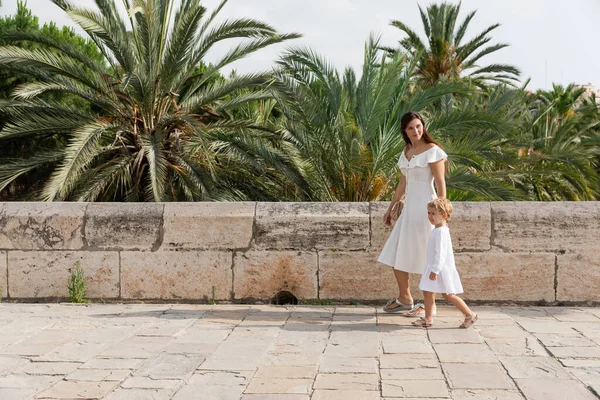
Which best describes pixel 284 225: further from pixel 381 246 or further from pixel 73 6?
pixel 73 6

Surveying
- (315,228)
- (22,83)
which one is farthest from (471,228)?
(22,83)

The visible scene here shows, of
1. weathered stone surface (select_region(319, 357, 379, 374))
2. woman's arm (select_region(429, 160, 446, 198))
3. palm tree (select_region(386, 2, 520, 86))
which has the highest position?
palm tree (select_region(386, 2, 520, 86))

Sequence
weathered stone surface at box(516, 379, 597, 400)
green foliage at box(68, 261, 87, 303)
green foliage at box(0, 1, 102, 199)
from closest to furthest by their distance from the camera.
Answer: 1. weathered stone surface at box(516, 379, 597, 400)
2. green foliage at box(68, 261, 87, 303)
3. green foliage at box(0, 1, 102, 199)

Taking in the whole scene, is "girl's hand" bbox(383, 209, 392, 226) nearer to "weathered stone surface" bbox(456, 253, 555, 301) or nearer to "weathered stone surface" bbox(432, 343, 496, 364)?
"weathered stone surface" bbox(456, 253, 555, 301)

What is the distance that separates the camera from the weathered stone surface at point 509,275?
18.7 ft

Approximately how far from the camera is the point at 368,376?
3688 millimetres

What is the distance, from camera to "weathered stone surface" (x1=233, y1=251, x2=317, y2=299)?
5.82 metres

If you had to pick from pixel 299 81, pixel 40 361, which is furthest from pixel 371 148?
pixel 40 361

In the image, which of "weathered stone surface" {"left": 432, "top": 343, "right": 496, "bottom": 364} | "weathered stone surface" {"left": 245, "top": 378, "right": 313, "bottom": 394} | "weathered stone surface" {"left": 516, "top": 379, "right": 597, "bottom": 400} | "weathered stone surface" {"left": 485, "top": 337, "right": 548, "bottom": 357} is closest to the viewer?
"weathered stone surface" {"left": 516, "top": 379, "right": 597, "bottom": 400}

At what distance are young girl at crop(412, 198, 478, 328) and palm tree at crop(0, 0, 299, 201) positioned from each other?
16.7 ft

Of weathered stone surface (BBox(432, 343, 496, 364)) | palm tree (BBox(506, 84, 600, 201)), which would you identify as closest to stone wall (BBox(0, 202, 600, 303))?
weathered stone surface (BBox(432, 343, 496, 364))

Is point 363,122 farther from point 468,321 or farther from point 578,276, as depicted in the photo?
point 468,321

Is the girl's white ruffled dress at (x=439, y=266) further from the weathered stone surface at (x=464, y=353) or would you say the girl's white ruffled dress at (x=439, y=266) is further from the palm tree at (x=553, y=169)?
the palm tree at (x=553, y=169)

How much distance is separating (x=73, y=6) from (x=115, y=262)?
561cm
